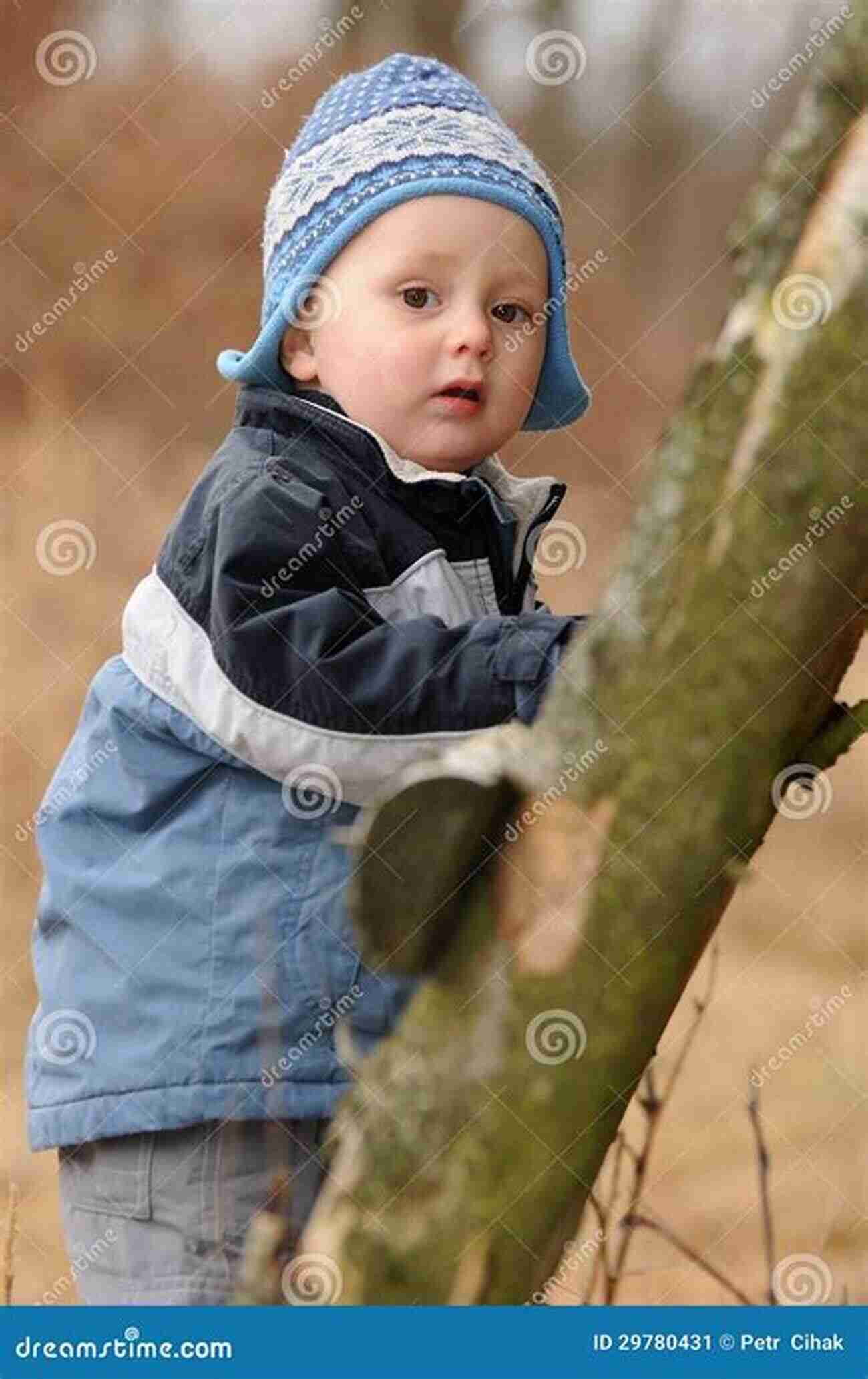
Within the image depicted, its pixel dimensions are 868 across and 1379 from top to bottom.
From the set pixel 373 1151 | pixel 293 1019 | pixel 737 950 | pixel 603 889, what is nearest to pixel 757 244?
pixel 603 889

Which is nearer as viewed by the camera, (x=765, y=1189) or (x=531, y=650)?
(x=531, y=650)

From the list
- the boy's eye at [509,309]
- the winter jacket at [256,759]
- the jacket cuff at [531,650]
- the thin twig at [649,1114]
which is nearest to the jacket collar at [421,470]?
the winter jacket at [256,759]

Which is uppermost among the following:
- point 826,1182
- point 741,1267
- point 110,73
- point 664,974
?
point 110,73

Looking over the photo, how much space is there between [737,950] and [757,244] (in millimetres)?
3989

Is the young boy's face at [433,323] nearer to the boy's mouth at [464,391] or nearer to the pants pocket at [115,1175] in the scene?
the boy's mouth at [464,391]

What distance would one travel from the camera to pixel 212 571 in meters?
1.87

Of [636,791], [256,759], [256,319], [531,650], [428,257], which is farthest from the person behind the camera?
[256,319]

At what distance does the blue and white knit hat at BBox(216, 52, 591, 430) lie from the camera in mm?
2033

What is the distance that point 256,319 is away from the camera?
4.39 metres

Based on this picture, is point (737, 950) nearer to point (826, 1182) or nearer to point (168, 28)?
point (826, 1182)

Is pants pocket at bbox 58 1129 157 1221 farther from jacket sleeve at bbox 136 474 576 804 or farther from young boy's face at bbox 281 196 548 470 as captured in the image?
young boy's face at bbox 281 196 548 470

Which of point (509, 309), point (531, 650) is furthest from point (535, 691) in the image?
point (509, 309)

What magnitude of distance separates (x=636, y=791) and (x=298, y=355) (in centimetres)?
95

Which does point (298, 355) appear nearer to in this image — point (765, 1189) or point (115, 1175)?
point (115, 1175)
